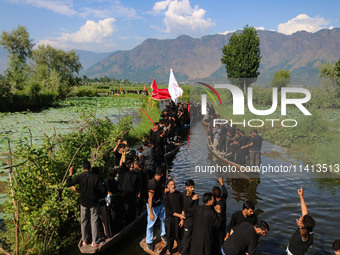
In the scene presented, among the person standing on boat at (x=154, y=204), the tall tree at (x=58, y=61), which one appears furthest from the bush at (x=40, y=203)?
the tall tree at (x=58, y=61)

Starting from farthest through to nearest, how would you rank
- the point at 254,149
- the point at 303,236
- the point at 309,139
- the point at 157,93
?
1. the point at 157,93
2. the point at 309,139
3. the point at 254,149
4. the point at 303,236

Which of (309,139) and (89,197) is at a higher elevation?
(89,197)

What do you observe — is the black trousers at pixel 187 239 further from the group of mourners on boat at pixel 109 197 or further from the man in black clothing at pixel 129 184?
the man in black clothing at pixel 129 184

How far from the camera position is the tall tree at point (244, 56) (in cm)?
5334

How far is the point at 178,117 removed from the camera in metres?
24.7

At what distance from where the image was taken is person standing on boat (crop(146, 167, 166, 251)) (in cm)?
640

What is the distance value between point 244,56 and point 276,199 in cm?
4671

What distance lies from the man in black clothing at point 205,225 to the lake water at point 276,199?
261cm

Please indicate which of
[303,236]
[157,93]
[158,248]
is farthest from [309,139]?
[303,236]

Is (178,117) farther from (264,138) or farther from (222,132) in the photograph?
(222,132)

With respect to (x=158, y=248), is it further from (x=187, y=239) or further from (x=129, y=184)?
(x=129, y=184)

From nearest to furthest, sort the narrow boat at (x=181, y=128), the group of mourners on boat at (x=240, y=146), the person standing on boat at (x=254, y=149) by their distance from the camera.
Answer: the person standing on boat at (x=254, y=149) → the group of mourners on boat at (x=240, y=146) → the narrow boat at (x=181, y=128)

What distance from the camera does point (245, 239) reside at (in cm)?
461

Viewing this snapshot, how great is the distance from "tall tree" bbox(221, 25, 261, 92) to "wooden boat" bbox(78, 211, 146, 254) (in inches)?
1892
